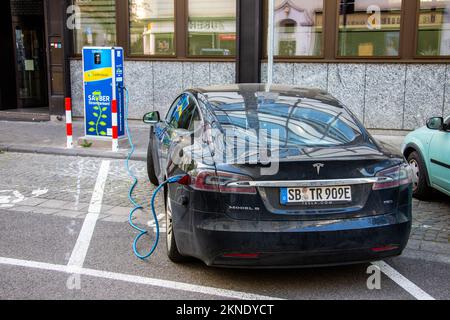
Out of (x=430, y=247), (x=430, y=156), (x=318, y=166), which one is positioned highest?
(x=318, y=166)

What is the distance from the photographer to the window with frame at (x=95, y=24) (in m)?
14.2

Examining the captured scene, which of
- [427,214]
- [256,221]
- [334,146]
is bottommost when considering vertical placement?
[427,214]

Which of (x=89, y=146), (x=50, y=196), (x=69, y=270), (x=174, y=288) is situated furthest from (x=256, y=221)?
(x=89, y=146)

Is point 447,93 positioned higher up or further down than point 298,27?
Result: further down

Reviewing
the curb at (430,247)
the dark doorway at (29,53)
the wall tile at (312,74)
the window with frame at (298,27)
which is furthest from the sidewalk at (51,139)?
the curb at (430,247)

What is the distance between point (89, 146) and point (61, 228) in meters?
5.24

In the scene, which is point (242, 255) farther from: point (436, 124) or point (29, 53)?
point (29, 53)

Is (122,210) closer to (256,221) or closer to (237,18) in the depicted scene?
(256,221)

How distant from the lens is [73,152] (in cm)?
1062

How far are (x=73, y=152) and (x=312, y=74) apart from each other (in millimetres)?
5365

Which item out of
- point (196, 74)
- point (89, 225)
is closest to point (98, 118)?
point (196, 74)

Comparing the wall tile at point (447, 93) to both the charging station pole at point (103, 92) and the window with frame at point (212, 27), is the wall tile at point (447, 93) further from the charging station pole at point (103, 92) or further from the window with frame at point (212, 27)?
the charging station pole at point (103, 92)

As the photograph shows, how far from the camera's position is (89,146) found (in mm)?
11180

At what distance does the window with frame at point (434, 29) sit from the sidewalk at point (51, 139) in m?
6.03
